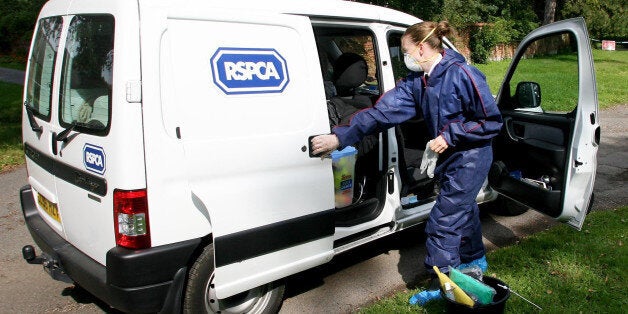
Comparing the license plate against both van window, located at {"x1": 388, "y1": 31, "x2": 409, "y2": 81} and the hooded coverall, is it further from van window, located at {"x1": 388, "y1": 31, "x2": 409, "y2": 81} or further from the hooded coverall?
van window, located at {"x1": 388, "y1": 31, "x2": 409, "y2": 81}

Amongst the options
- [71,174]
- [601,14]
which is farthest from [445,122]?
[601,14]

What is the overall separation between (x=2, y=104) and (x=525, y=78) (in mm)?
10610

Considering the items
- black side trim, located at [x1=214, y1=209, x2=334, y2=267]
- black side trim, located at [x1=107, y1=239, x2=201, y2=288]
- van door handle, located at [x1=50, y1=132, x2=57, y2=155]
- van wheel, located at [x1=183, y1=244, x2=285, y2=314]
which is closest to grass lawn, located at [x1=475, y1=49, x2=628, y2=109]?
black side trim, located at [x1=214, y1=209, x2=334, y2=267]

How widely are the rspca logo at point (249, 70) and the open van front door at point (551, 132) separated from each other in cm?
205

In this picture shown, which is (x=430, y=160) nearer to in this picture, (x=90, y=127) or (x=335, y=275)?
(x=335, y=275)

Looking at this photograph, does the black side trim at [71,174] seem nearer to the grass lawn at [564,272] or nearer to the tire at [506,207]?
the grass lawn at [564,272]

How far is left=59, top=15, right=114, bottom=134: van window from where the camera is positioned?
2764 mm

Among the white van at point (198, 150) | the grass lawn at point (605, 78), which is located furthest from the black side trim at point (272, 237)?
the grass lawn at point (605, 78)

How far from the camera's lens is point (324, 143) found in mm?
3256

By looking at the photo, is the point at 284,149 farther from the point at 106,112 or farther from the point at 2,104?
the point at 2,104

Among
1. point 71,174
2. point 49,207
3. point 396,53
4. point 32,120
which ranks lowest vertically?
point 49,207

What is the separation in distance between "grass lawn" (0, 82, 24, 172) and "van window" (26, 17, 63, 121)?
4395mm

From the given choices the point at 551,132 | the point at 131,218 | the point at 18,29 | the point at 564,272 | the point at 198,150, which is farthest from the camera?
the point at 18,29

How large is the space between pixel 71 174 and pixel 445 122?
2274mm
